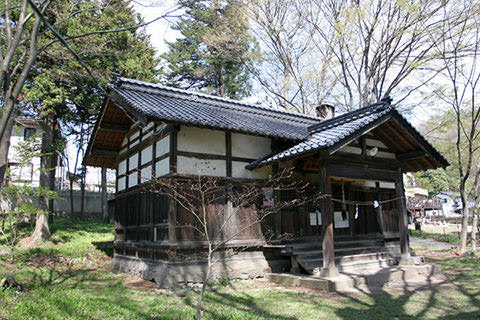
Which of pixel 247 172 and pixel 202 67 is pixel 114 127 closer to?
pixel 247 172

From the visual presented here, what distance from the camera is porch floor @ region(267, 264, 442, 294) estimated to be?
866 centimetres

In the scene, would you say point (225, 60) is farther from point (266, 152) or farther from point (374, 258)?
point (374, 258)

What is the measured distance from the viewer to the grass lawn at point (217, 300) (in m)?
6.43

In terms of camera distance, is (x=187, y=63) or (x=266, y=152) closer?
(x=266, y=152)

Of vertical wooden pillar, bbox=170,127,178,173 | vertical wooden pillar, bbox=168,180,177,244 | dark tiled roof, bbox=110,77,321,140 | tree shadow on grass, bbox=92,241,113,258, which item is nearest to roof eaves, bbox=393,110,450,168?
dark tiled roof, bbox=110,77,321,140

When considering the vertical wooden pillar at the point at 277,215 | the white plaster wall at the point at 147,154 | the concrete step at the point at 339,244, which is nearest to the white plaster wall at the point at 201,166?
the vertical wooden pillar at the point at 277,215

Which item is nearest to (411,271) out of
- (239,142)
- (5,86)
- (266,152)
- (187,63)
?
(266,152)

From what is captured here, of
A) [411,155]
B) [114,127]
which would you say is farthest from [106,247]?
[411,155]

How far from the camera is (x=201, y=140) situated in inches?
400

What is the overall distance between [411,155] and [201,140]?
22.2 feet

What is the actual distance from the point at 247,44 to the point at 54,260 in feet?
50.3

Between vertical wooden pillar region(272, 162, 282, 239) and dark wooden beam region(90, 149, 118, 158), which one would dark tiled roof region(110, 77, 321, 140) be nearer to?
vertical wooden pillar region(272, 162, 282, 239)

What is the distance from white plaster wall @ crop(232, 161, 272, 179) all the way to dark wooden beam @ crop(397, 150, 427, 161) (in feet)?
14.6

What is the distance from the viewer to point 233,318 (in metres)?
6.25
